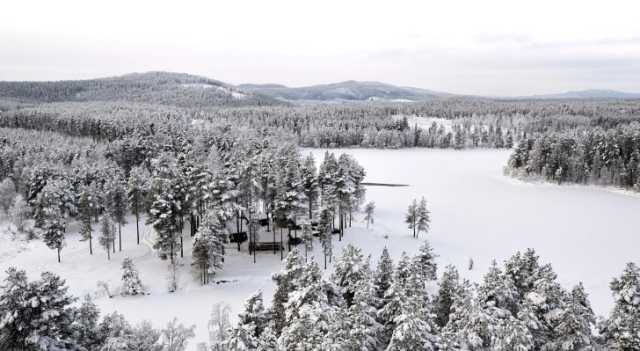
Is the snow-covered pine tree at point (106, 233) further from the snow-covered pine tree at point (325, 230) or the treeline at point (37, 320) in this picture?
the treeline at point (37, 320)

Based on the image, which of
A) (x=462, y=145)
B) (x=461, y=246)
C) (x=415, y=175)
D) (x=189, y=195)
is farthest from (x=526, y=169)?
(x=189, y=195)

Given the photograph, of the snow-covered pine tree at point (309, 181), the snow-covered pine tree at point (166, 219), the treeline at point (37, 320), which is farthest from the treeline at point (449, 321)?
the snow-covered pine tree at point (309, 181)

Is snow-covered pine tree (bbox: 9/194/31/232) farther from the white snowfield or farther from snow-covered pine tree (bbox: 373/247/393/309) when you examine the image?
snow-covered pine tree (bbox: 373/247/393/309)

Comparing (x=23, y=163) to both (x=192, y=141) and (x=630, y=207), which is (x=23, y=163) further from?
(x=630, y=207)

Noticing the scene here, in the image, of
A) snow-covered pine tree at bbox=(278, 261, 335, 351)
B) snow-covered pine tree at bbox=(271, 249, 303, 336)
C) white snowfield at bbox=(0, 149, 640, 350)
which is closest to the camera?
snow-covered pine tree at bbox=(278, 261, 335, 351)

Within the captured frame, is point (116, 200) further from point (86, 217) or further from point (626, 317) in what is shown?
point (626, 317)

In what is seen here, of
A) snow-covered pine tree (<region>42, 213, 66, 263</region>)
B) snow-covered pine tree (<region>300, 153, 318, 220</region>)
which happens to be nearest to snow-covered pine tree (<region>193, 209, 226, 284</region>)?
snow-covered pine tree (<region>300, 153, 318, 220</region>)

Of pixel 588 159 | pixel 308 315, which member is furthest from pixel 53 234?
pixel 588 159
